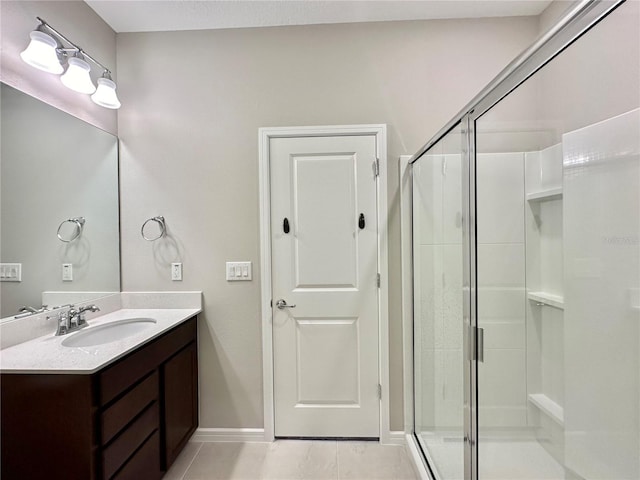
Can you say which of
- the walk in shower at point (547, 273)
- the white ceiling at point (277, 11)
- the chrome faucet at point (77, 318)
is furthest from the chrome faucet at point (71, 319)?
the walk in shower at point (547, 273)

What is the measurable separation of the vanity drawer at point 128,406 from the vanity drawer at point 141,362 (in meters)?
0.04

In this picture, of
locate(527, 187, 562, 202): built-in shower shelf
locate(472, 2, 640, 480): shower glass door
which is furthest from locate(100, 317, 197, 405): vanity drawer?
locate(527, 187, 562, 202): built-in shower shelf

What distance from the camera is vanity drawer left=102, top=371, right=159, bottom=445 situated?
127 centimetres

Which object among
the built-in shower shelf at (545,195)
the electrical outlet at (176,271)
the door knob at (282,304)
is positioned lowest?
the door knob at (282,304)

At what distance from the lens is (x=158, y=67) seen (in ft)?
6.96

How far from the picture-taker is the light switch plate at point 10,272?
55.7 inches

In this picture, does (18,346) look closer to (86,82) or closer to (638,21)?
(86,82)

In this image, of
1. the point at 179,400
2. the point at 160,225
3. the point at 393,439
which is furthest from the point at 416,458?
the point at 160,225

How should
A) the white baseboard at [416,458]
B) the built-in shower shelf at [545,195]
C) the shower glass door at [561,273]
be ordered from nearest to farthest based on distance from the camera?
the shower glass door at [561,273], the built-in shower shelf at [545,195], the white baseboard at [416,458]

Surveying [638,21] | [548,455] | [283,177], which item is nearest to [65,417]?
[283,177]

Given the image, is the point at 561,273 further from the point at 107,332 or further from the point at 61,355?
the point at 107,332

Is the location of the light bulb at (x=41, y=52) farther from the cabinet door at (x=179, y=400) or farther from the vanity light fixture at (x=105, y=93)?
the cabinet door at (x=179, y=400)

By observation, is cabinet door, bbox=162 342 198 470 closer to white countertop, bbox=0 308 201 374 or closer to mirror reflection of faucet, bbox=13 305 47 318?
white countertop, bbox=0 308 201 374

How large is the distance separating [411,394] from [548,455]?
2.70ft
